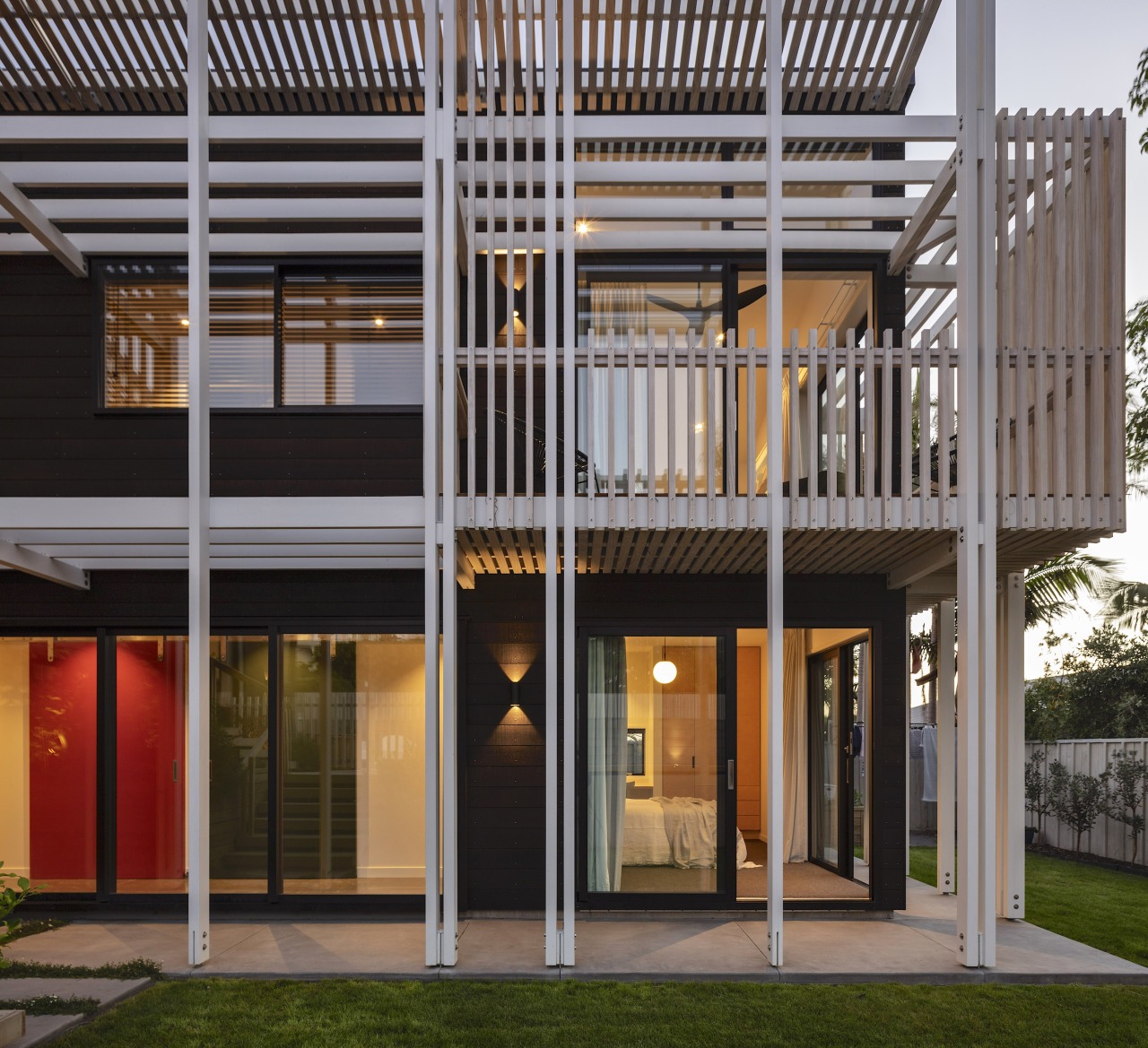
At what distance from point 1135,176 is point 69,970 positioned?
61.0ft

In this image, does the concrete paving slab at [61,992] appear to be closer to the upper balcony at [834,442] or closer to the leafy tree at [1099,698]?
the upper balcony at [834,442]

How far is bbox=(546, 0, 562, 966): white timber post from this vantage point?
5770 millimetres

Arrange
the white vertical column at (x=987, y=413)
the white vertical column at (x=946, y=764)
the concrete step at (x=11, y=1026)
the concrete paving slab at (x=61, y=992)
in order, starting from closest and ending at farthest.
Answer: the concrete step at (x=11, y=1026) < the concrete paving slab at (x=61, y=992) < the white vertical column at (x=987, y=413) < the white vertical column at (x=946, y=764)

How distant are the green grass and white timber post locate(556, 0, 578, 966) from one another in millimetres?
2627

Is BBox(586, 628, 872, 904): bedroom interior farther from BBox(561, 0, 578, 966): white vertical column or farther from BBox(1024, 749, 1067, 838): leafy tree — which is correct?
BBox(1024, 749, 1067, 838): leafy tree

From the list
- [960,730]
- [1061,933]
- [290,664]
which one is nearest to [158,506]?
[290,664]

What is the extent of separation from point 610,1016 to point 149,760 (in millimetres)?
4344

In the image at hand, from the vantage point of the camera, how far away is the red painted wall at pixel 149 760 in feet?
24.0

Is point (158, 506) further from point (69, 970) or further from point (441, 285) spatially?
point (69, 970)

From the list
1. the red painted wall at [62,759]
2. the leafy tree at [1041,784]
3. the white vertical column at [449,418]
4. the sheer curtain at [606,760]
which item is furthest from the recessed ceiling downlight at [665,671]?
the leafy tree at [1041,784]

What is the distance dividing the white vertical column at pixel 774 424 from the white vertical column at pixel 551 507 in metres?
1.33

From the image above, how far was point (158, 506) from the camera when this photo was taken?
609cm

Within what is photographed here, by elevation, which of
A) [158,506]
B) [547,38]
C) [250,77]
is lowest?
[158,506]

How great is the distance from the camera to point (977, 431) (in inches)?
240
